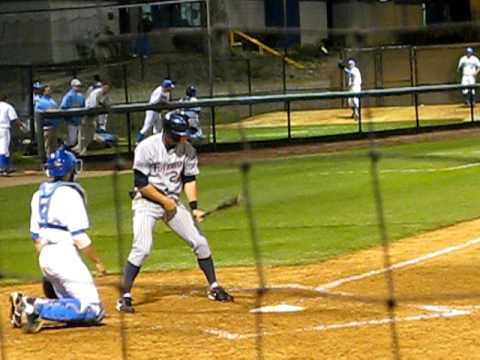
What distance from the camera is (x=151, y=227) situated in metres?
9.01

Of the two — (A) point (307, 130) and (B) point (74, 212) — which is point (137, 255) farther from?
(A) point (307, 130)

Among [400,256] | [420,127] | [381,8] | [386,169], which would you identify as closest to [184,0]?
[381,8]

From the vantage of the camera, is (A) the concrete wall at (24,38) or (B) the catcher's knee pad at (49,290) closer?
(B) the catcher's knee pad at (49,290)

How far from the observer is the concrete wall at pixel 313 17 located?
90.5 ft

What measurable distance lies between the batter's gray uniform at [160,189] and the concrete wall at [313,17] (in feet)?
61.1

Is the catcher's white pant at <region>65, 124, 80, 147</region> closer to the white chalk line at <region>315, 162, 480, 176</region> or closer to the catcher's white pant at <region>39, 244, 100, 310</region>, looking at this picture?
the white chalk line at <region>315, 162, 480, 176</region>

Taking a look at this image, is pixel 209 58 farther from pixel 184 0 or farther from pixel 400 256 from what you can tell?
pixel 400 256

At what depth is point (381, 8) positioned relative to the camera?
26094mm

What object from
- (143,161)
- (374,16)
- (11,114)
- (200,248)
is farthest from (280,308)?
(374,16)

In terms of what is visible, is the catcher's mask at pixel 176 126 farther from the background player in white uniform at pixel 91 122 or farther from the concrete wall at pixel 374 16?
the concrete wall at pixel 374 16

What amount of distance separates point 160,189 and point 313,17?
19848 mm

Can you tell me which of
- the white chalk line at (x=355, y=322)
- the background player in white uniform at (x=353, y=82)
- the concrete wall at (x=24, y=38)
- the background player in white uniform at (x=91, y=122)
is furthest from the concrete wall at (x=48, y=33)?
the white chalk line at (x=355, y=322)

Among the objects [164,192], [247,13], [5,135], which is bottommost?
[164,192]

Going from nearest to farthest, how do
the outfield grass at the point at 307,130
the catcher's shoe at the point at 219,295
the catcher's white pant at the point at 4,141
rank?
the catcher's shoe at the point at 219,295, the catcher's white pant at the point at 4,141, the outfield grass at the point at 307,130
